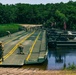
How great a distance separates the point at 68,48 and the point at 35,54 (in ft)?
74.3

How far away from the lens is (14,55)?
38875 millimetres

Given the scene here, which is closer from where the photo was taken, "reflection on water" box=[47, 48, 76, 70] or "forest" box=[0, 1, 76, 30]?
"reflection on water" box=[47, 48, 76, 70]

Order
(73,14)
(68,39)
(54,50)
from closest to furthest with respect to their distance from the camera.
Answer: (54,50), (68,39), (73,14)

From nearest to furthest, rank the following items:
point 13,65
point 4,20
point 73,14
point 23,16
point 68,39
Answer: point 13,65 → point 68,39 → point 73,14 → point 4,20 → point 23,16

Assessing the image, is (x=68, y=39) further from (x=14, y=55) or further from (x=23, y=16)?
(x=23, y=16)

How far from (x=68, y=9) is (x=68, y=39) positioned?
67.4m

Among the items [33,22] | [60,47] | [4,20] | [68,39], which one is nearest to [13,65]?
[60,47]

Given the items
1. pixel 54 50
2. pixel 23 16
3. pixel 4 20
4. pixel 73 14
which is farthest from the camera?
pixel 23 16

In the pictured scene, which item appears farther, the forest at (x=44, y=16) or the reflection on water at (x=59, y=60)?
the forest at (x=44, y=16)

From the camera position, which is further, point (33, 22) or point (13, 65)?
point (33, 22)

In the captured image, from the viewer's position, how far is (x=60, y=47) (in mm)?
62969

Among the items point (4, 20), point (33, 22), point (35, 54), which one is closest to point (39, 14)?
point (33, 22)

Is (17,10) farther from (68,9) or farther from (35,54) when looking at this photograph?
(35,54)

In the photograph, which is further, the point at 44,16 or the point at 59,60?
the point at 44,16
